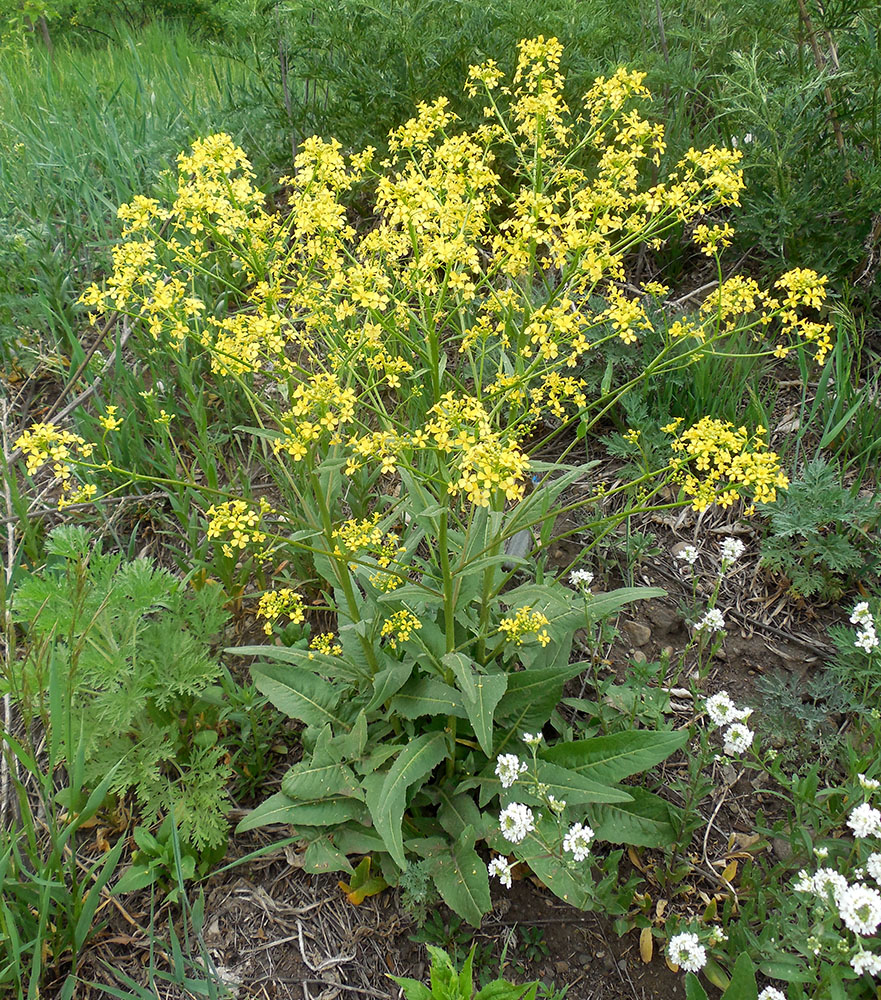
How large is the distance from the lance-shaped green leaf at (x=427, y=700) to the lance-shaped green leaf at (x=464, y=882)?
38 centimetres

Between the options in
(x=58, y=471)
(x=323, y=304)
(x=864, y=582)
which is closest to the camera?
(x=58, y=471)

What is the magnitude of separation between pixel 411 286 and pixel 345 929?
76.7 inches

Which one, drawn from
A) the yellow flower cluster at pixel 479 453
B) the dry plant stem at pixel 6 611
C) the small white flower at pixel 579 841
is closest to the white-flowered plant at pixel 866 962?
the small white flower at pixel 579 841

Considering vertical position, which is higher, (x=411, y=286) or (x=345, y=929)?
(x=411, y=286)

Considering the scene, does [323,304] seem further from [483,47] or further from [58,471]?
[483,47]

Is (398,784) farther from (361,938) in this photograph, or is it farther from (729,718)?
(729,718)

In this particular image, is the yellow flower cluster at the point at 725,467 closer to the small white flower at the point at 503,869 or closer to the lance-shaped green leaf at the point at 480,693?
the lance-shaped green leaf at the point at 480,693

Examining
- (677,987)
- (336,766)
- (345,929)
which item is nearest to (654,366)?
(336,766)

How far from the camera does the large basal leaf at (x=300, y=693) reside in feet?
7.89

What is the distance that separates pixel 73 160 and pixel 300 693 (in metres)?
3.75

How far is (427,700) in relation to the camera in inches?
87.4

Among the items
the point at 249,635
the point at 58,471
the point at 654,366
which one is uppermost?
the point at 58,471

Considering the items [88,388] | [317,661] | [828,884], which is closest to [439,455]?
[317,661]

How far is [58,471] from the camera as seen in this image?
1.75 m
